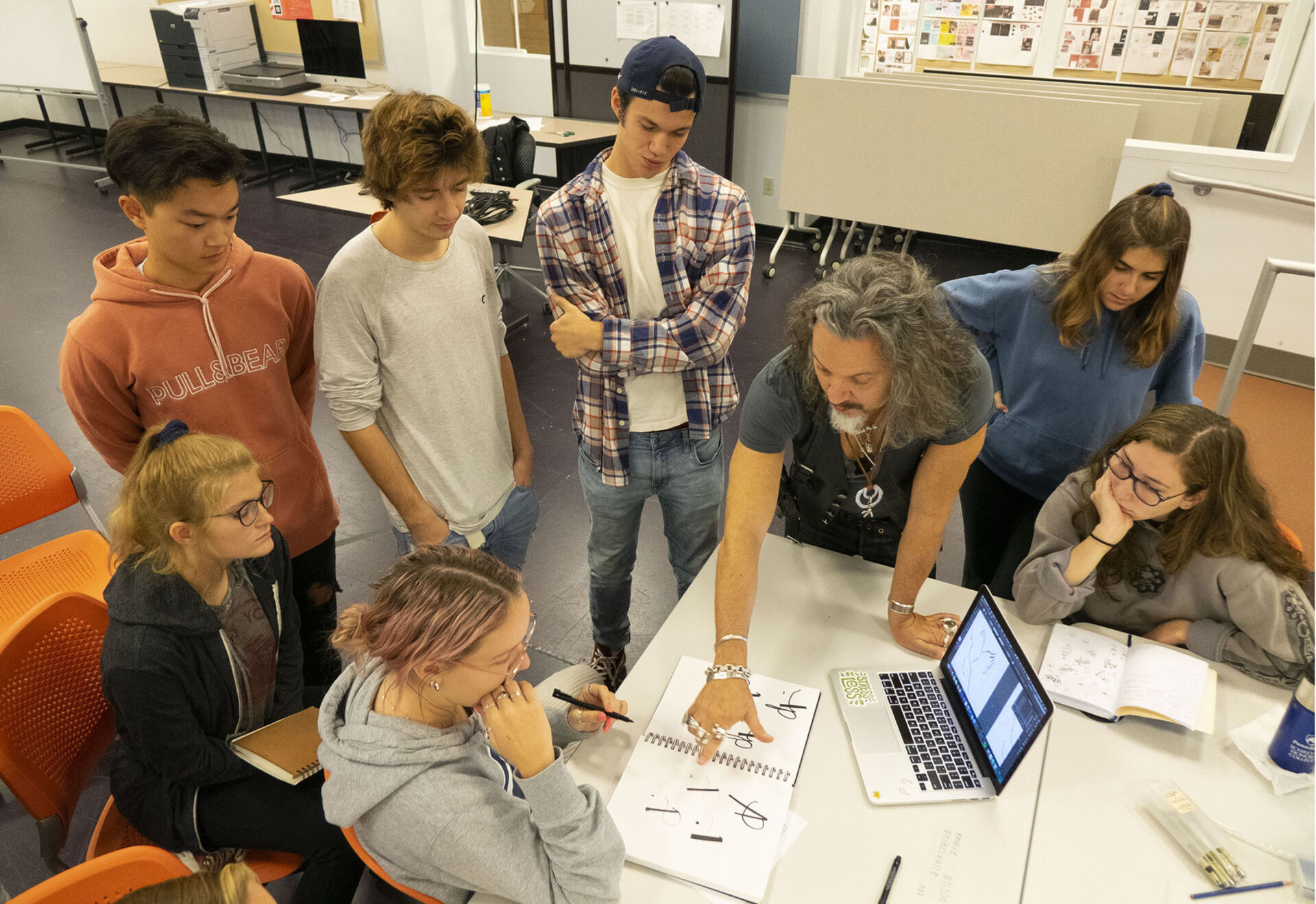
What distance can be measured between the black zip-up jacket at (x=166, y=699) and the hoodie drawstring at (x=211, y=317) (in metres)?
0.44

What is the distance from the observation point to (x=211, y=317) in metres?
1.60

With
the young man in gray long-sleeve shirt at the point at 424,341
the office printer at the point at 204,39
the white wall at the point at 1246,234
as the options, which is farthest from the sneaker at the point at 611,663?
the office printer at the point at 204,39

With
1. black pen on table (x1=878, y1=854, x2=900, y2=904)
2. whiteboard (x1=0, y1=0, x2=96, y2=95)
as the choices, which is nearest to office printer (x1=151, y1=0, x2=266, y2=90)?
whiteboard (x1=0, y1=0, x2=96, y2=95)

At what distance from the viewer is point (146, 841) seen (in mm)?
1487

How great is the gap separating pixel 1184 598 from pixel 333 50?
7.09 meters

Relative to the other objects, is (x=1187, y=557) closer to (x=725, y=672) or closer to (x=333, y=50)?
(x=725, y=672)

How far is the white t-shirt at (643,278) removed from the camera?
166 cm

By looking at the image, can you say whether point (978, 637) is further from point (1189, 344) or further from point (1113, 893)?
point (1189, 344)

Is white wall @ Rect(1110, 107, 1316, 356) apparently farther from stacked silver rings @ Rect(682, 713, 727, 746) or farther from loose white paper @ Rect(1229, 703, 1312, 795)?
stacked silver rings @ Rect(682, 713, 727, 746)

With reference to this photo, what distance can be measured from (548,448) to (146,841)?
7.35 feet

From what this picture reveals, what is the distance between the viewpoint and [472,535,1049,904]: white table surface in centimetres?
115

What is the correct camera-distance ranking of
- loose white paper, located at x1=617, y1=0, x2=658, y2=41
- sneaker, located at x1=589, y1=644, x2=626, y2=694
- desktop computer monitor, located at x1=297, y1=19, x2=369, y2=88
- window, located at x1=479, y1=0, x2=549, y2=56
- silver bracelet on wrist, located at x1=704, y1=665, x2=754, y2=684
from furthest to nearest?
desktop computer monitor, located at x1=297, y1=19, x2=369, y2=88 → window, located at x1=479, y1=0, x2=549, y2=56 → loose white paper, located at x1=617, y1=0, x2=658, y2=41 → sneaker, located at x1=589, y1=644, x2=626, y2=694 → silver bracelet on wrist, located at x1=704, y1=665, x2=754, y2=684

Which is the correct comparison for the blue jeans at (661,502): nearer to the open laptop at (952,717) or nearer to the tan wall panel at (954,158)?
the open laptop at (952,717)

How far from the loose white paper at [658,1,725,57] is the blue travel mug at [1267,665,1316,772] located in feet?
16.4
